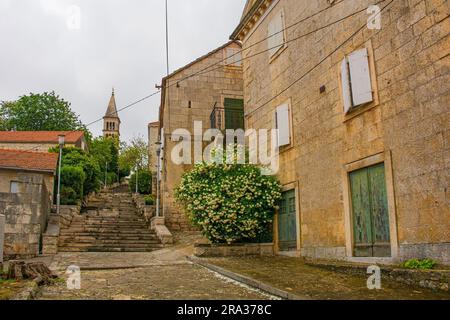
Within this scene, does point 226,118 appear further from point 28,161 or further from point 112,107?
point 112,107

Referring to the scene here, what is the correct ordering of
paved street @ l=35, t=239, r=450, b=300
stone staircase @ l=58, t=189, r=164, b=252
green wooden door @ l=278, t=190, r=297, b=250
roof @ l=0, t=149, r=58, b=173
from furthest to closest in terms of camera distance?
roof @ l=0, t=149, r=58, b=173
stone staircase @ l=58, t=189, r=164, b=252
green wooden door @ l=278, t=190, r=297, b=250
paved street @ l=35, t=239, r=450, b=300

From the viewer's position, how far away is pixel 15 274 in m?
6.64

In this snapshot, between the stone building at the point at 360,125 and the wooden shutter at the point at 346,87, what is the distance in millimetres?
23

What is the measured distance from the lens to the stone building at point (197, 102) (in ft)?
64.2

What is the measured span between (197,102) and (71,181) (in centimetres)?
757

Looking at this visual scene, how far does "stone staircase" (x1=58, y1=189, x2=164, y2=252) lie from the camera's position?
46.7ft

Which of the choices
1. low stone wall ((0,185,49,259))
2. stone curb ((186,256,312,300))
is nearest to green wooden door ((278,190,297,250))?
stone curb ((186,256,312,300))

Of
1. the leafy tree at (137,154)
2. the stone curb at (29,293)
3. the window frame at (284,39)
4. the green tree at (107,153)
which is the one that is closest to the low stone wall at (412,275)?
the stone curb at (29,293)

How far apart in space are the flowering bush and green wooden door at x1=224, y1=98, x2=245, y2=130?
7.54 m

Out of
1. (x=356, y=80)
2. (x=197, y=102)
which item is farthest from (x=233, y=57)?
(x=356, y=80)

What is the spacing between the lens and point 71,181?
20.6m

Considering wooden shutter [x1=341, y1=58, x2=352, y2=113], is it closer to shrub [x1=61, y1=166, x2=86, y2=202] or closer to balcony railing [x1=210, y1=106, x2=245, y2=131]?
balcony railing [x1=210, y1=106, x2=245, y2=131]
